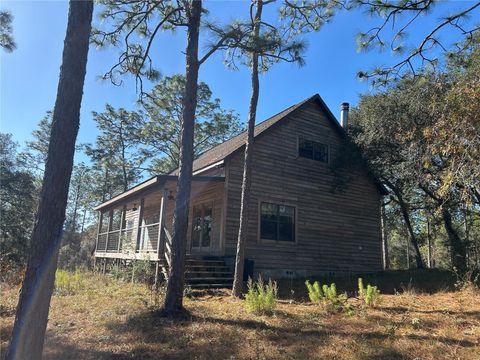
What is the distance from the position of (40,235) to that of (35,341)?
3.85 ft

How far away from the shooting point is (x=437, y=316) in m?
7.17

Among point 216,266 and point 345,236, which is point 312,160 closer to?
point 345,236

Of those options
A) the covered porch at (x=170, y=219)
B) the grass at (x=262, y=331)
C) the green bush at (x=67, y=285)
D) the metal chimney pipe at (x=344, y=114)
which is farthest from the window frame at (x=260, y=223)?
the green bush at (x=67, y=285)

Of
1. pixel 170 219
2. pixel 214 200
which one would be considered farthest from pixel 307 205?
pixel 170 219

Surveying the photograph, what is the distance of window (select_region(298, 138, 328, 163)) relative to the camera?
51.9 ft

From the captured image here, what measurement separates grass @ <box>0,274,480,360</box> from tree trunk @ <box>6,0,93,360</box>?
3.94 ft

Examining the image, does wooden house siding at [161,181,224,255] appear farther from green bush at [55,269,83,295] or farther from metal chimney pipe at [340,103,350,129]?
metal chimney pipe at [340,103,350,129]

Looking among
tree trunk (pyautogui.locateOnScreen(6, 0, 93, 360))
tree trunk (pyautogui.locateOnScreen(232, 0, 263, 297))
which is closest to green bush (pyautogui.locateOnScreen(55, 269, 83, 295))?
tree trunk (pyautogui.locateOnScreen(232, 0, 263, 297))

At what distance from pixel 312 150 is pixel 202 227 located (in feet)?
18.4

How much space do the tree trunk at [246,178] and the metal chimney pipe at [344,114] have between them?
28.4 ft

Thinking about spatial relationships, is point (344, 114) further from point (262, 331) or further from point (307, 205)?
point (262, 331)

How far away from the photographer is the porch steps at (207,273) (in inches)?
442

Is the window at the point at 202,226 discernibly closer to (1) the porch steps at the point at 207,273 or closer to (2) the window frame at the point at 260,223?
(2) the window frame at the point at 260,223

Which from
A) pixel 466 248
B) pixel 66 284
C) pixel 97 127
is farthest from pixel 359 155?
pixel 97 127
